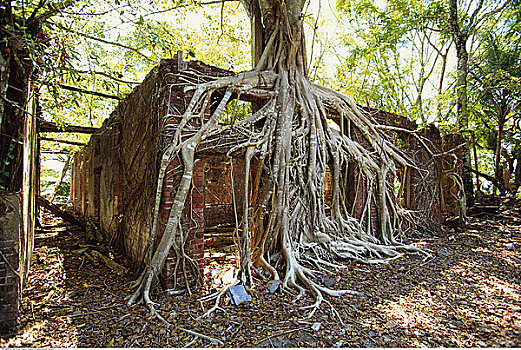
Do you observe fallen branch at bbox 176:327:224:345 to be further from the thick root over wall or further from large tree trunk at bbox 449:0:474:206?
large tree trunk at bbox 449:0:474:206

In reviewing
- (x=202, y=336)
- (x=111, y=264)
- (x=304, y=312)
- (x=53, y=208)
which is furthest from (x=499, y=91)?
(x=53, y=208)

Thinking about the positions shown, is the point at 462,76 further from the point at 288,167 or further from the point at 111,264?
the point at 111,264

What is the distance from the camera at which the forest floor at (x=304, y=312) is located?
290 centimetres

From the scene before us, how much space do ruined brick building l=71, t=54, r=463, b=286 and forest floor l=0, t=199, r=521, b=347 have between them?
0.77 meters

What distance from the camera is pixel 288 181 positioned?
5020 millimetres

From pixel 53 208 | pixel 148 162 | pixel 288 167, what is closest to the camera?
A: pixel 148 162

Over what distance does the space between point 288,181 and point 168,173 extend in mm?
1947

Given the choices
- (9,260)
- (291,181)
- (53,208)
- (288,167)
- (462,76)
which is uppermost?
(462,76)

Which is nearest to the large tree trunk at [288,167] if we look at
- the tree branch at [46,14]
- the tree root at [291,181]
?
the tree root at [291,181]

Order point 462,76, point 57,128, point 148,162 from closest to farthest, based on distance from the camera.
Answer: point 148,162
point 57,128
point 462,76

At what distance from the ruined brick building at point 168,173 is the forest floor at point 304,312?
774 millimetres

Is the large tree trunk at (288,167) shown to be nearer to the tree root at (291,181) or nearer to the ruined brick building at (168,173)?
the tree root at (291,181)

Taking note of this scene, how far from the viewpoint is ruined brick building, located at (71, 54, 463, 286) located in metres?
4.21

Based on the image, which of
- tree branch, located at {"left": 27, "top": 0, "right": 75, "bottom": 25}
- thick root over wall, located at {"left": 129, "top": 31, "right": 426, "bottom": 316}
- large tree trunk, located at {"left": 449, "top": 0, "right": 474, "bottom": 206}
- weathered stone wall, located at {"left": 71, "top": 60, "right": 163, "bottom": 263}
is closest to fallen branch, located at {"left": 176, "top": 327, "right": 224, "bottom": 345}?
thick root over wall, located at {"left": 129, "top": 31, "right": 426, "bottom": 316}
